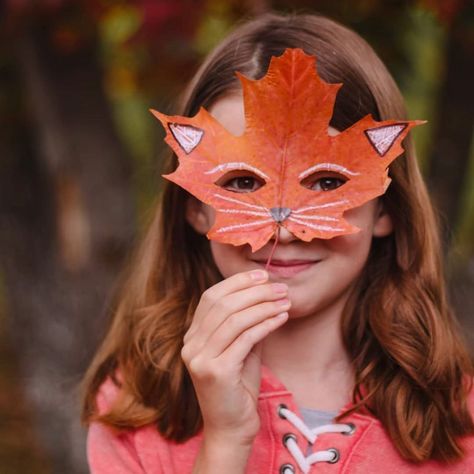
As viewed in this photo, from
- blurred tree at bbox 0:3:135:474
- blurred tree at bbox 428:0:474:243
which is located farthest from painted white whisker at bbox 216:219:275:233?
blurred tree at bbox 0:3:135:474

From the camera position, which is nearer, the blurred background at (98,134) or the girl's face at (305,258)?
the girl's face at (305,258)

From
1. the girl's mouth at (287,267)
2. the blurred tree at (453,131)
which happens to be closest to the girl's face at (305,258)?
the girl's mouth at (287,267)

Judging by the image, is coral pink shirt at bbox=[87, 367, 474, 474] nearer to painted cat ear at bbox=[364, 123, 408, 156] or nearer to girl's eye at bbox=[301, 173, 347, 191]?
girl's eye at bbox=[301, 173, 347, 191]

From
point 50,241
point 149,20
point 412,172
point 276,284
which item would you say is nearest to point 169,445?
point 276,284

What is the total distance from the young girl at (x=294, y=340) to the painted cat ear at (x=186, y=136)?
157 mm

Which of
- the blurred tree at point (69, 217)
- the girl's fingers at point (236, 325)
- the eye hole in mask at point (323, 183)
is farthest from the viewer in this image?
the blurred tree at point (69, 217)

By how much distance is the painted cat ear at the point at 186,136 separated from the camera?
73.2 inches

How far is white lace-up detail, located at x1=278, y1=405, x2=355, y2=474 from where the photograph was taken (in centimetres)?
199

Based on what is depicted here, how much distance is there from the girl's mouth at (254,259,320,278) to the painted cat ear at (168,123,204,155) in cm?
35

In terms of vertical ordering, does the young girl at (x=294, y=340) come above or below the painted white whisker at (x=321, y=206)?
below

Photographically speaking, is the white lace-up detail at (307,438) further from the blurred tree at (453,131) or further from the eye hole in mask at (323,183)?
the blurred tree at (453,131)

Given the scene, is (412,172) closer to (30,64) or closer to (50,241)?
(30,64)

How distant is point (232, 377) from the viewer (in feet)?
5.96

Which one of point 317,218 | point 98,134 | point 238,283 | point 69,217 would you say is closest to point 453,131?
point 98,134
